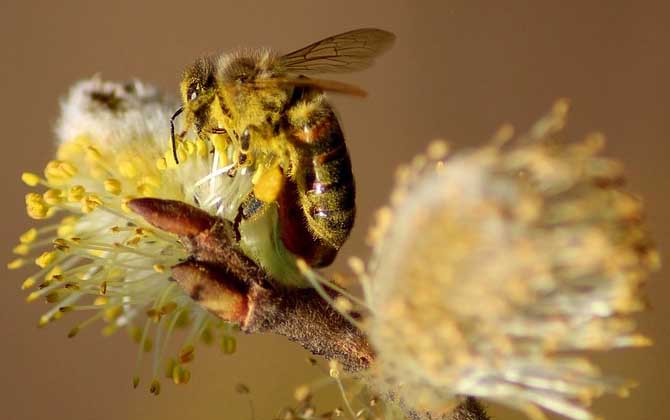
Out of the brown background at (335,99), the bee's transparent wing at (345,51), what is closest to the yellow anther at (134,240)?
the bee's transparent wing at (345,51)

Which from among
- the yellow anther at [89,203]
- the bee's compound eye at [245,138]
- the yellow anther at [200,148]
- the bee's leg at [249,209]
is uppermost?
the bee's compound eye at [245,138]

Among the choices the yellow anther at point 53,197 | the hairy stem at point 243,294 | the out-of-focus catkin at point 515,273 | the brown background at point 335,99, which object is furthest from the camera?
the brown background at point 335,99

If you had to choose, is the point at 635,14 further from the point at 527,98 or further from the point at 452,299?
the point at 452,299

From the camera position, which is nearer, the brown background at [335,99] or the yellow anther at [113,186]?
the yellow anther at [113,186]

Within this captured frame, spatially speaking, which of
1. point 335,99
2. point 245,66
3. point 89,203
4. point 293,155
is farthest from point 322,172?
point 335,99

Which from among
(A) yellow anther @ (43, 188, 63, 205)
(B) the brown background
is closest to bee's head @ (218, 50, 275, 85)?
(A) yellow anther @ (43, 188, 63, 205)

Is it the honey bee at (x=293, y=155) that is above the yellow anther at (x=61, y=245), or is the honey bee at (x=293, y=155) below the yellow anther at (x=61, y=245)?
above

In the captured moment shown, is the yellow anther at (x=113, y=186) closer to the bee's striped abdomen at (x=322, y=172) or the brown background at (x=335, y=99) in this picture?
the bee's striped abdomen at (x=322, y=172)

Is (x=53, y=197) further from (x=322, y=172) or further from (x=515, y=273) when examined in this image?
(x=515, y=273)
